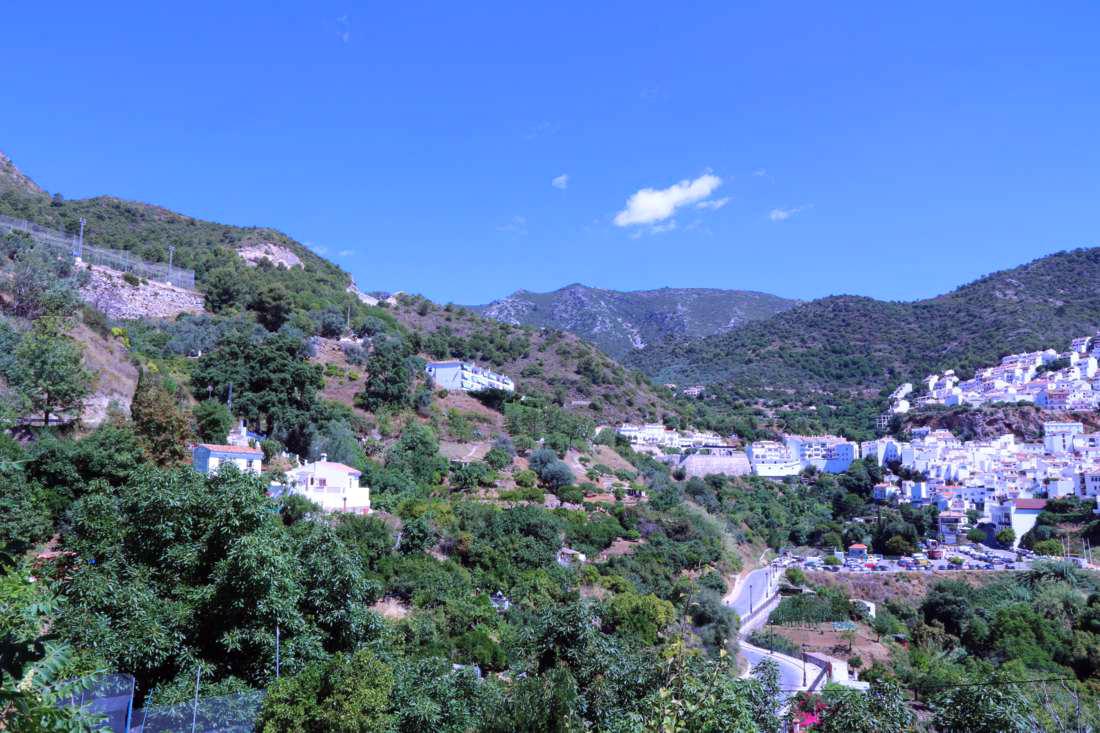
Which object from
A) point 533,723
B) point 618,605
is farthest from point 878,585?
point 533,723

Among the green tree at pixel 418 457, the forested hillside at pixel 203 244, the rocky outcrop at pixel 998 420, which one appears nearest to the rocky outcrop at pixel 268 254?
the forested hillside at pixel 203 244

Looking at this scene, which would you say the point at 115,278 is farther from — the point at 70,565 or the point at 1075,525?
the point at 1075,525

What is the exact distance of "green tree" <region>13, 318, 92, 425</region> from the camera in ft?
57.2

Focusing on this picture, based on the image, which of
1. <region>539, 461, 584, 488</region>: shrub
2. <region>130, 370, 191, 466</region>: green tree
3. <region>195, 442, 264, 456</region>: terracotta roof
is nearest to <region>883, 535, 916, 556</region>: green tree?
<region>539, 461, 584, 488</region>: shrub

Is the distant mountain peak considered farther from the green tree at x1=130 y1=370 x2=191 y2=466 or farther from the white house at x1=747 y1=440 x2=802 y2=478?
the white house at x1=747 y1=440 x2=802 y2=478

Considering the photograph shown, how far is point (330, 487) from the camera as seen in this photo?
20016mm

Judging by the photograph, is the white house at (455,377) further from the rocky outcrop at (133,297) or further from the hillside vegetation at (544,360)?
the rocky outcrop at (133,297)

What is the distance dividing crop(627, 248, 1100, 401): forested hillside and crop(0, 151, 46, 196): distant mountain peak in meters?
65.1

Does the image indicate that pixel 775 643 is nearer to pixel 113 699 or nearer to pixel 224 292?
pixel 113 699

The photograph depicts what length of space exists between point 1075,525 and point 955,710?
43893mm

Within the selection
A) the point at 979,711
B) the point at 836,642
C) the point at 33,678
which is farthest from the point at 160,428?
the point at 836,642

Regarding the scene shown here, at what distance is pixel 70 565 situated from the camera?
1023cm

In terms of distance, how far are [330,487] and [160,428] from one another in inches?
191

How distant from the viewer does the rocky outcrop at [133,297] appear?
31891 millimetres
